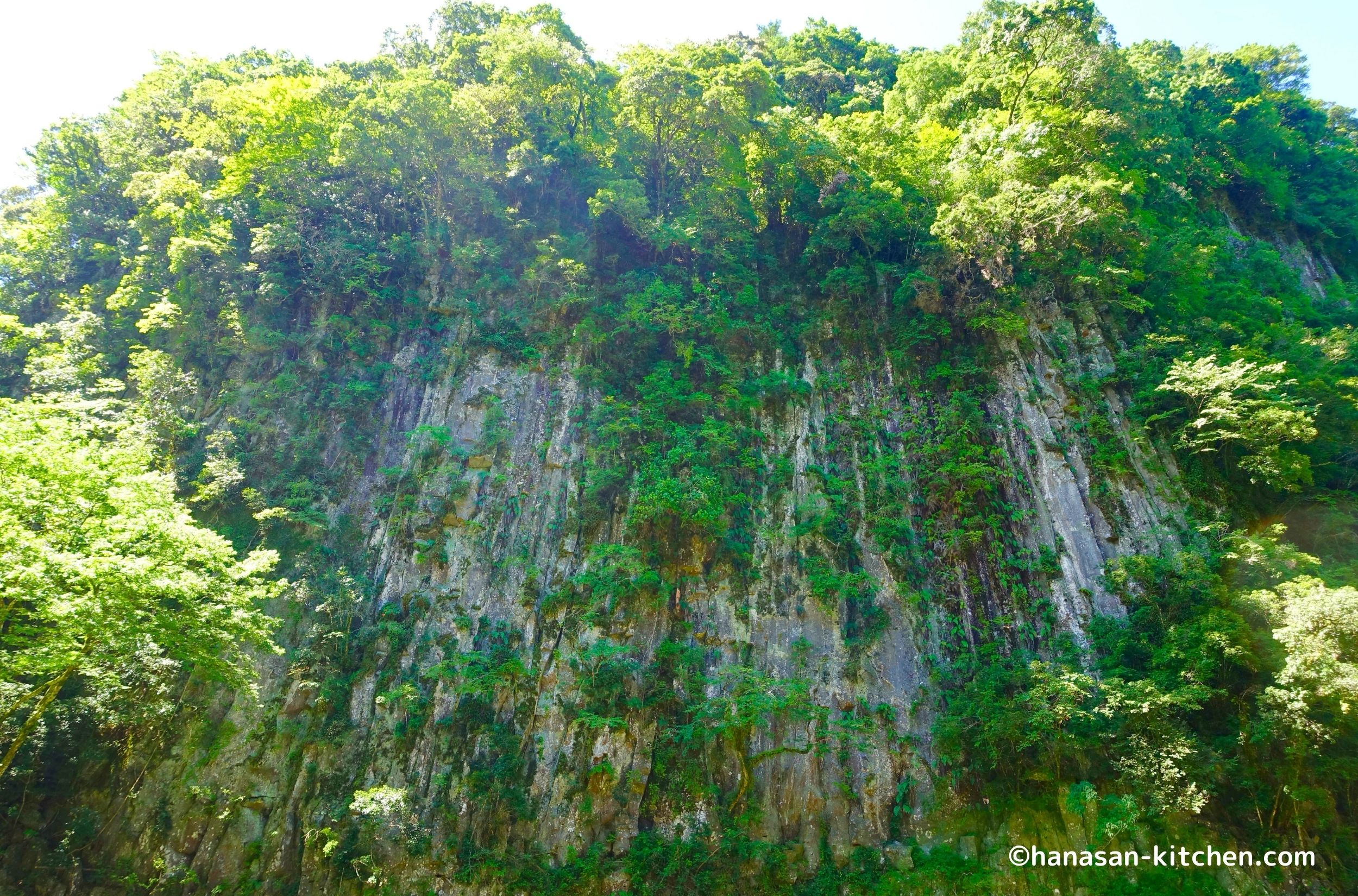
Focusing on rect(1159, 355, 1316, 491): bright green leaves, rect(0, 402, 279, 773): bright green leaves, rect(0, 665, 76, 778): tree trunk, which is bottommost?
rect(0, 665, 76, 778): tree trunk

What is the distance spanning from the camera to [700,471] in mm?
14125

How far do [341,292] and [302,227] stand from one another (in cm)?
187

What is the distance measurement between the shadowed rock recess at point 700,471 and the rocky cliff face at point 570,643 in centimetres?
8

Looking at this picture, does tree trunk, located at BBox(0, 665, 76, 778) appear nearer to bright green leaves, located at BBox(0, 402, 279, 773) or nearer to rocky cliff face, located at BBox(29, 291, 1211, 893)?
bright green leaves, located at BBox(0, 402, 279, 773)

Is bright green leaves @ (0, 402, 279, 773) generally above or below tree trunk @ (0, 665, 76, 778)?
above

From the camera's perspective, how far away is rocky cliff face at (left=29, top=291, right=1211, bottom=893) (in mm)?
11156

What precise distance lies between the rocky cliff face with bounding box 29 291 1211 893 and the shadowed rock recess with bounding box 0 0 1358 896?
3.2 inches

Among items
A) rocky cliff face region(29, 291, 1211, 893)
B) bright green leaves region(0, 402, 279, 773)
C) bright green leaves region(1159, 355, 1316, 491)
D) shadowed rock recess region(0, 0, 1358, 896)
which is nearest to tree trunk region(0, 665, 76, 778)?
bright green leaves region(0, 402, 279, 773)

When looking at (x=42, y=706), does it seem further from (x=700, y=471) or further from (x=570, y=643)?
(x=700, y=471)

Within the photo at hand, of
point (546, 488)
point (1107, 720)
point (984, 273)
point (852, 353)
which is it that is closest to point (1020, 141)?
point (984, 273)

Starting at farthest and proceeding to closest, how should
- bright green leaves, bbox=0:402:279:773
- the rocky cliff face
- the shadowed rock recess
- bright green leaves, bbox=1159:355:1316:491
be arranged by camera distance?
bright green leaves, bbox=1159:355:1316:491, the rocky cliff face, the shadowed rock recess, bright green leaves, bbox=0:402:279:773

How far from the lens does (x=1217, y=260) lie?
1705 centimetres

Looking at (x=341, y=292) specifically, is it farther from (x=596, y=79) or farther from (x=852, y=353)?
(x=852, y=353)

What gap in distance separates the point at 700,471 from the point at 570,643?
4402 mm
